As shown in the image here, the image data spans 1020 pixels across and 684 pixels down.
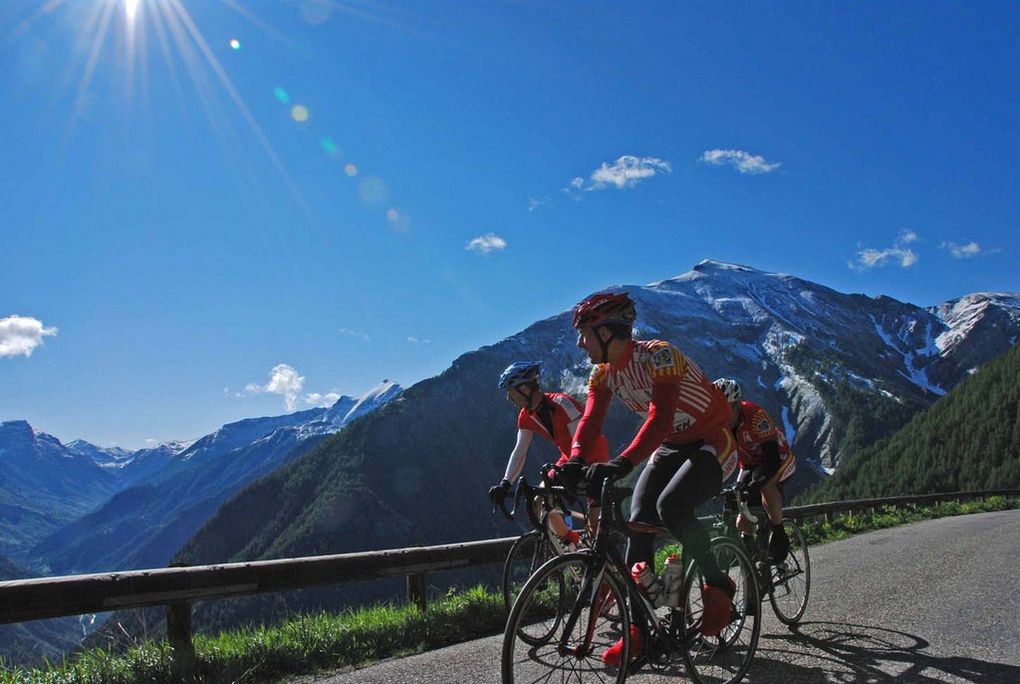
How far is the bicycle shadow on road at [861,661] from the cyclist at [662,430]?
1064mm

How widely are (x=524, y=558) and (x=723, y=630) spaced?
1.92m

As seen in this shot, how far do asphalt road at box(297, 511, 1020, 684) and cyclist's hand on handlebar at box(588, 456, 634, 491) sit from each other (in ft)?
6.07

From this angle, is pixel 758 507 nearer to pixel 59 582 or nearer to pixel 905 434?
pixel 59 582

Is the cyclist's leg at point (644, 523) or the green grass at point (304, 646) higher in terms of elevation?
the cyclist's leg at point (644, 523)

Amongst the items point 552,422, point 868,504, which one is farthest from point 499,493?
point 868,504

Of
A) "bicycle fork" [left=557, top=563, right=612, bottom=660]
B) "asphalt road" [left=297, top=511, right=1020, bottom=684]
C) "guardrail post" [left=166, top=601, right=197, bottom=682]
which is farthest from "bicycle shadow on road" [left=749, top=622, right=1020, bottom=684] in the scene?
"guardrail post" [left=166, top=601, right=197, bottom=682]

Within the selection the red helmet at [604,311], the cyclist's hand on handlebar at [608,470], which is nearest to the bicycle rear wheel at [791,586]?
the red helmet at [604,311]

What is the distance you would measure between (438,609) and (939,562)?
742 centimetres

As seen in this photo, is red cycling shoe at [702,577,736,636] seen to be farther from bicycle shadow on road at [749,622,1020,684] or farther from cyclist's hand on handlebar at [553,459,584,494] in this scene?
cyclist's hand on handlebar at [553,459,584,494]

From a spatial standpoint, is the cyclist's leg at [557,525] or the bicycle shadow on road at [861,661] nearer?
→ the bicycle shadow on road at [861,661]

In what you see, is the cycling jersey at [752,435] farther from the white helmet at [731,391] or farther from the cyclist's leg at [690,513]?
the cyclist's leg at [690,513]

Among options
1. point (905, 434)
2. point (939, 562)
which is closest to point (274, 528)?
point (905, 434)

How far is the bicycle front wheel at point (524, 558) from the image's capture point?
5.76 metres

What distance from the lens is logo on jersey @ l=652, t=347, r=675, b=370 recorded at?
4301 mm
